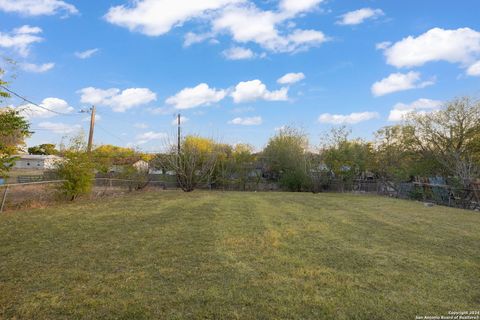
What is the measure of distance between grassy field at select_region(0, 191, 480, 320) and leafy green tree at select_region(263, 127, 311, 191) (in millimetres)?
14738

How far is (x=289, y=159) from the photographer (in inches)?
992

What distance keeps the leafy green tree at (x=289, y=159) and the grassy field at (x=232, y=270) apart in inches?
580

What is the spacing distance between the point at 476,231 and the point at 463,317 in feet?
17.9

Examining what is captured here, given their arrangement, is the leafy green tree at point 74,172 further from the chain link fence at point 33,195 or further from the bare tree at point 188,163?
the bare tree at point 188,163

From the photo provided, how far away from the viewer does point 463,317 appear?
2957 mm

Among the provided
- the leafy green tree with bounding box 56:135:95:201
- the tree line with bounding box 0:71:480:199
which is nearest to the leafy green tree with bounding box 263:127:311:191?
the tree line with bounding box 0:71:480:199

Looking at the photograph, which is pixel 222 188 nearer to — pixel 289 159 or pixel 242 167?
pixel 242 167

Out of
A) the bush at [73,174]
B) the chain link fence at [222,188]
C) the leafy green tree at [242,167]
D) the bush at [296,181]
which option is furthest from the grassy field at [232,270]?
the leafy green tree at [242,167]

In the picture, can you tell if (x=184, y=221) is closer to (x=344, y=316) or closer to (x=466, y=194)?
(x=344, y=316)

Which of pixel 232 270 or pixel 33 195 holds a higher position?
pixel 33 195

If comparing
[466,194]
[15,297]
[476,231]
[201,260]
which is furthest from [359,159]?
[15,297]

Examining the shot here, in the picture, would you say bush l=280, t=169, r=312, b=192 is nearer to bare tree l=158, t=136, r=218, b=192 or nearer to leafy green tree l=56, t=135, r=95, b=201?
bare tree l=158, t=136, r=218, b=192

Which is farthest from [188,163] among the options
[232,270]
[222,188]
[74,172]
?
[232,270]

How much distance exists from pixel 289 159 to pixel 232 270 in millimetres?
21548
